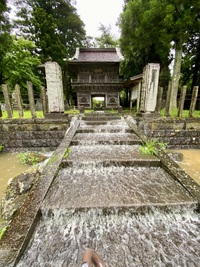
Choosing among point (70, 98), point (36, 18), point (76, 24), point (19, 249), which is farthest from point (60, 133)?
point (76, 24)

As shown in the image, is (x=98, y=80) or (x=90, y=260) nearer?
(x=90, y=260)

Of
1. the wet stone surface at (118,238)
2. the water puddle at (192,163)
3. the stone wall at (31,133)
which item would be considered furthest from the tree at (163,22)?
the wet stone surface at (118,238)

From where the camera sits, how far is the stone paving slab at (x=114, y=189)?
206 cm

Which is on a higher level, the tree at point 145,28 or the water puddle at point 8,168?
the tree at point 145,28

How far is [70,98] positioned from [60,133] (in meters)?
16.2

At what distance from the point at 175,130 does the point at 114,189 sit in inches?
178

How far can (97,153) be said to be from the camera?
371 centimetres

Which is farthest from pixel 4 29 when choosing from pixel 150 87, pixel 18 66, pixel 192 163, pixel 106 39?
pixel 106 39

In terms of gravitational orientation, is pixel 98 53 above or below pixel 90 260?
above

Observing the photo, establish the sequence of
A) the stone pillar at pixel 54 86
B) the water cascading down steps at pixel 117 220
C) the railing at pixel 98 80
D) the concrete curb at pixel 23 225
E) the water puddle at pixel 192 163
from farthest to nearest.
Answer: the railing at pixel 98 80, the stone pillar at pixel 54 86, the water puddle at pixel 192 163, the water cascading down steps at pixel 117 220, the concrete curb at pixel 23 225

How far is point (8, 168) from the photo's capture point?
13.6 feet

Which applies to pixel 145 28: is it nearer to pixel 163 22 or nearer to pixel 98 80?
pixel 163 22

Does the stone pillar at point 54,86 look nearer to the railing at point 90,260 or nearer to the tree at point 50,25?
the railing at point 90,260

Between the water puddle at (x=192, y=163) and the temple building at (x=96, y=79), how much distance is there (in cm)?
1037
